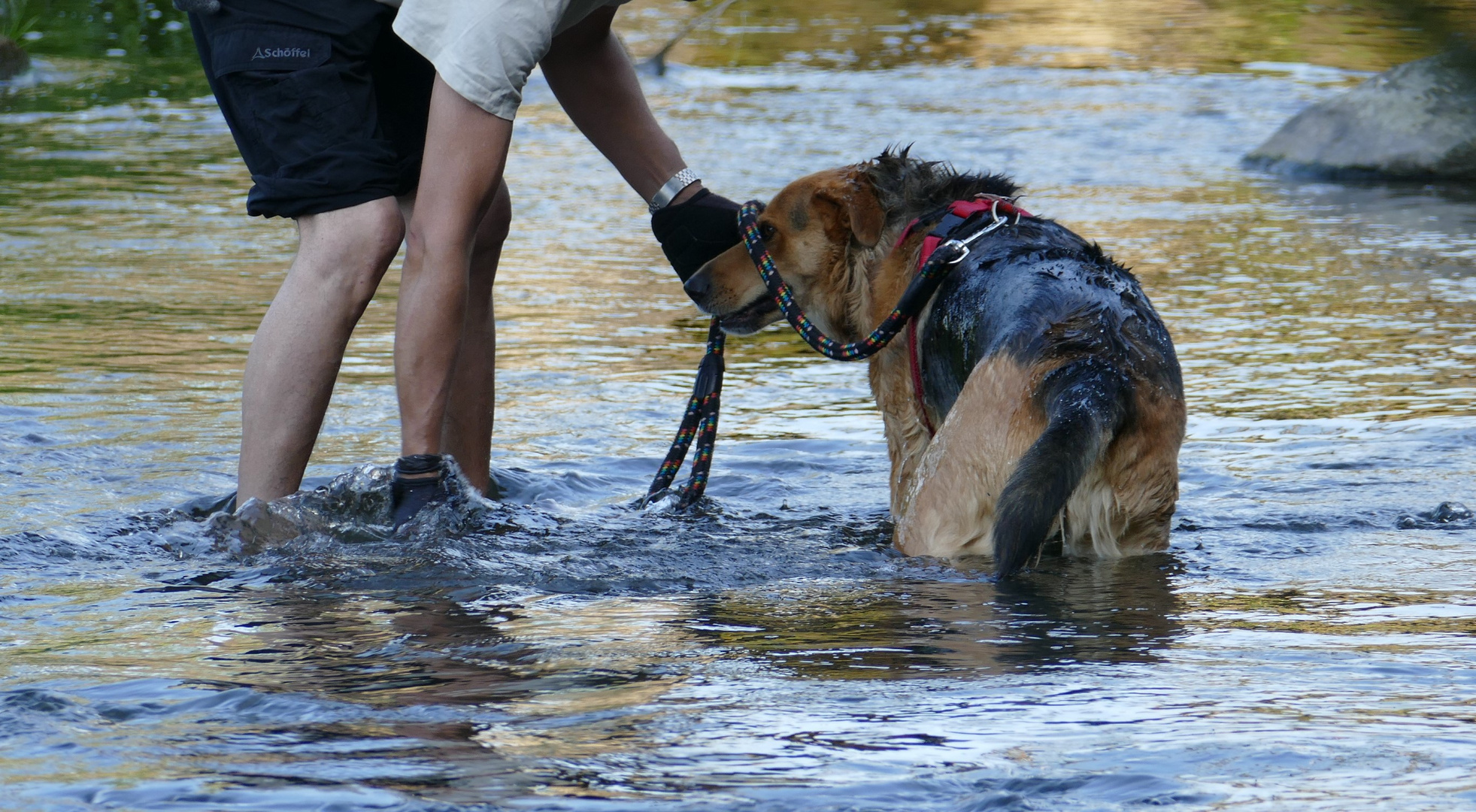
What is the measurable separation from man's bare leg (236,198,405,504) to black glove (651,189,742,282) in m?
1.13

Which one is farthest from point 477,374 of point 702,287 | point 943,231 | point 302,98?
point 943,231

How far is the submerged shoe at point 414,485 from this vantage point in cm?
403

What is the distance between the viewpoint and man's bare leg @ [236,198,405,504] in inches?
157

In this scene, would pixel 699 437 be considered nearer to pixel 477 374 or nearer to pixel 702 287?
pixel 702 287

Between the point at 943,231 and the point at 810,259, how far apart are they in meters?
0.54

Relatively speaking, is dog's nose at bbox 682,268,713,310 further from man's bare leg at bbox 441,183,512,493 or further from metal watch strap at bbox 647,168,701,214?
man's bare leg at bbox 441,183,512,493

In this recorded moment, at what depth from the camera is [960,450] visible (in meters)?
3.81

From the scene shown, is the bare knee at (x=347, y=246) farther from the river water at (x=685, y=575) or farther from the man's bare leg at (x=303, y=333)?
the river water at (x=685, y=575)

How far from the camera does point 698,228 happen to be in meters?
4.96

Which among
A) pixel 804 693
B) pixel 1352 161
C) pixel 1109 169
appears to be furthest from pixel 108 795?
pixel 1352 161

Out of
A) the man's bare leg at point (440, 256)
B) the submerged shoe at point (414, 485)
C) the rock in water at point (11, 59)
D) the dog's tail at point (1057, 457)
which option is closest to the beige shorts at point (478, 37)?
the man's bare leg at point (440, 256)

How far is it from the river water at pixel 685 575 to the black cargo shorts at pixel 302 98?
2.75 feet

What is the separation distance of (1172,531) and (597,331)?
3.21 m

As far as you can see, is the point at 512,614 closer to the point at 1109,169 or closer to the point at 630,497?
the point at 630,497
